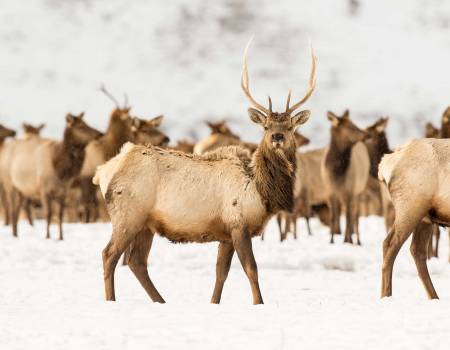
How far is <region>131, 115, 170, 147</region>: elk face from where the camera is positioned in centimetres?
1285

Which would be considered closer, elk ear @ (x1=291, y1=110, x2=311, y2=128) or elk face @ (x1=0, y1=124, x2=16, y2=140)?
elk ear @ (x1=291, y1=110, x2=311, y2=128)

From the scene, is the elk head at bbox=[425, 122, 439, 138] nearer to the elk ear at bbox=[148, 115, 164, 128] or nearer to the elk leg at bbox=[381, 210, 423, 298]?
the elk ear at bbox=[148, 115, 164, 128]

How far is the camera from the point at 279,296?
8328 mm

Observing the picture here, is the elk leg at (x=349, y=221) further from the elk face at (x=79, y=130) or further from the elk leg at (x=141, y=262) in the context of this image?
the elk leg at (x=141, y=262)

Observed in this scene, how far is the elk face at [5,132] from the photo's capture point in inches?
664

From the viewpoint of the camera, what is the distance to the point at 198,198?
23.0ft

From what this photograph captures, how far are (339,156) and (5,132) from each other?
22.9 feet

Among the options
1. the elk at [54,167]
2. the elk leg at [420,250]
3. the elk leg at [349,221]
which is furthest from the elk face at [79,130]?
the elk leg at [420,250]

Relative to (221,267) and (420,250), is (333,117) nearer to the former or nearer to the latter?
(420,250)

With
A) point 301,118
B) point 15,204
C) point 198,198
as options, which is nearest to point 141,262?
point 198,198

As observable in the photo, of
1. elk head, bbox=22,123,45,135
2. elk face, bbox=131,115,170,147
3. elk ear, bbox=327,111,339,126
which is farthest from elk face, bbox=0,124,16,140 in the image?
elk ear, bbox=327,111,339,126

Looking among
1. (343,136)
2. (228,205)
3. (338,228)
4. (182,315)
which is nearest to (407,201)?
(228,205)

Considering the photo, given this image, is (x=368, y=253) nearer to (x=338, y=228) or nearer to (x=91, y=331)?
(x=338, y=228)

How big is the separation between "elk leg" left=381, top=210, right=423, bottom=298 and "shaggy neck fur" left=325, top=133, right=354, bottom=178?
777 centimetres
